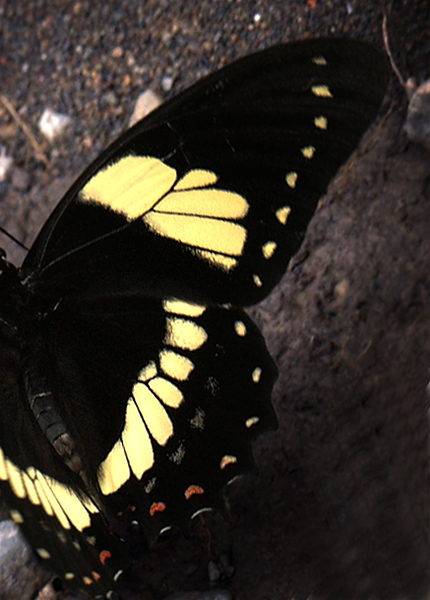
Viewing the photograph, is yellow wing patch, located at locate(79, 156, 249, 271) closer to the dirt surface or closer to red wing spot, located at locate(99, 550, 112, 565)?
the dirt surface

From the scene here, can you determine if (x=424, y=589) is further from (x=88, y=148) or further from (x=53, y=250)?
(x=88, y=148)

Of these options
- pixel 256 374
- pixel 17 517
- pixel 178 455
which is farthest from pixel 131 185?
pixel 17 517

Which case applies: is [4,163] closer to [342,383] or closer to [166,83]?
[166,83]

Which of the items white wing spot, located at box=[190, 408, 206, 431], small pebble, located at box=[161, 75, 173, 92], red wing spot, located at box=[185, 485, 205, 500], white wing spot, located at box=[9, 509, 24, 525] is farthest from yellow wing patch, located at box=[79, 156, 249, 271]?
small pebble, located at box=[161, 75, 173, 92]

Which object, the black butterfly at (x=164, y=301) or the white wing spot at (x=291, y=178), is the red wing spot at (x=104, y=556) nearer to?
the black butterfly at (x=164, y=301)

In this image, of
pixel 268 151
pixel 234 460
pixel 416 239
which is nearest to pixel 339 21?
pixel 416 239

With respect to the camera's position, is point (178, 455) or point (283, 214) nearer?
point (283, 214)
